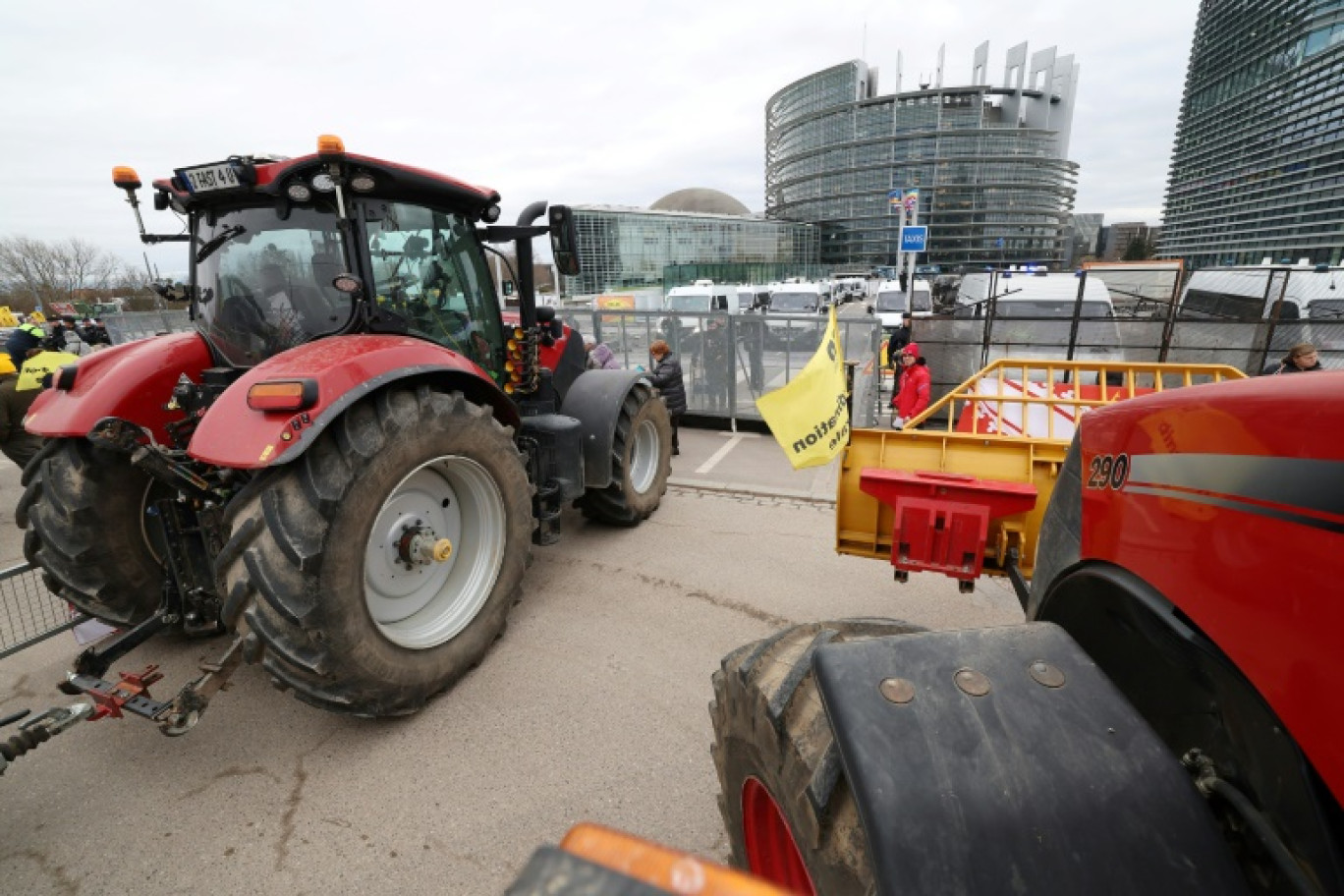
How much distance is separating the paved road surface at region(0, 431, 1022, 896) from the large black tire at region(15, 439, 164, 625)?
1.81 feet

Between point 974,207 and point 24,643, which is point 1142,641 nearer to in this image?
point 24,643

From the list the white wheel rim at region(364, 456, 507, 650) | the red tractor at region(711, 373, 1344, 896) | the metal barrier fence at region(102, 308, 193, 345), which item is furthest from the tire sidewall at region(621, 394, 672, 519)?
the metal barrier fence at region(102, 308, 193, 345)

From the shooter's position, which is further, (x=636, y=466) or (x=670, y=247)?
(x=670, y=247)

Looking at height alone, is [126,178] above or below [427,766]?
above

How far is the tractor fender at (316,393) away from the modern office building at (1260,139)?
119 feet

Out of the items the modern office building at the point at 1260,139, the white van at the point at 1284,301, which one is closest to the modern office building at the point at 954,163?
the modern office building at the point at 1260,139

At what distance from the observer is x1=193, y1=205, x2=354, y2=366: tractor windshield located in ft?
10.2

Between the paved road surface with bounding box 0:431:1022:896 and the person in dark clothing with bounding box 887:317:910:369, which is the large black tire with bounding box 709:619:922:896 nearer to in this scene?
the paved road surface with bounding box 0:431:1022:896

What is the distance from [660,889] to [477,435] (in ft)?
9.10

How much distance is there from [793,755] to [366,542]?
79.6 inches

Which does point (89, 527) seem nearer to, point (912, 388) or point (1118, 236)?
point (912, 388)

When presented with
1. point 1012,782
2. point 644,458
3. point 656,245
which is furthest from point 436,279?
point 656,245

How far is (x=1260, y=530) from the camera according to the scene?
0.88 metres

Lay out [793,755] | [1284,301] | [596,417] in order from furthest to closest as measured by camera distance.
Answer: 1. [1284,301]
2. [596,417]
3. [793,755]
